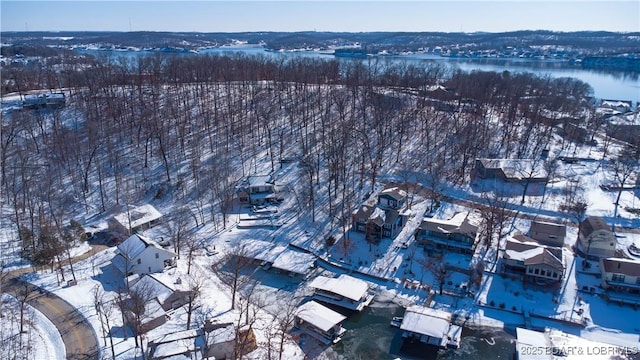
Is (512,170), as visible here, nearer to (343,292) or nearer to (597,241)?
(597,241)

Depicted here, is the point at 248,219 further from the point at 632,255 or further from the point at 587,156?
the point at 587,156

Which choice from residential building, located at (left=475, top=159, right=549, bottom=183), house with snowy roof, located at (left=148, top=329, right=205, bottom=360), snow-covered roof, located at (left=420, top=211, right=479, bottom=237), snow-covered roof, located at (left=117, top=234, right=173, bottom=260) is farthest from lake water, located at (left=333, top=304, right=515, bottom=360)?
residential building, located at (left=475, top=159, right=549, bottom=183)

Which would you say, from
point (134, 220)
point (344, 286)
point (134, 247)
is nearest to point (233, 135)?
point (134, 220)

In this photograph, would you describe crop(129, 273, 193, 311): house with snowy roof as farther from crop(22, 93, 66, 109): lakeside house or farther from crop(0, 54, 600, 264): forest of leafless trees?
crop(22, 93, 66, 109): lakeside house

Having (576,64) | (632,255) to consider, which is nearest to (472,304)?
(632,255)

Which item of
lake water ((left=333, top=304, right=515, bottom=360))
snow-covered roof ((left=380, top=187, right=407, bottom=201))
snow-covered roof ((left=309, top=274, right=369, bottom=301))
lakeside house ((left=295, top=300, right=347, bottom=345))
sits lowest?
lake water ((left=333, top=304, right=515, bottom=360))

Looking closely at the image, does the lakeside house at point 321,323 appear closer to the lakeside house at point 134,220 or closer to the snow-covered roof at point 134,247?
the snow-covered roof at point 134,247
